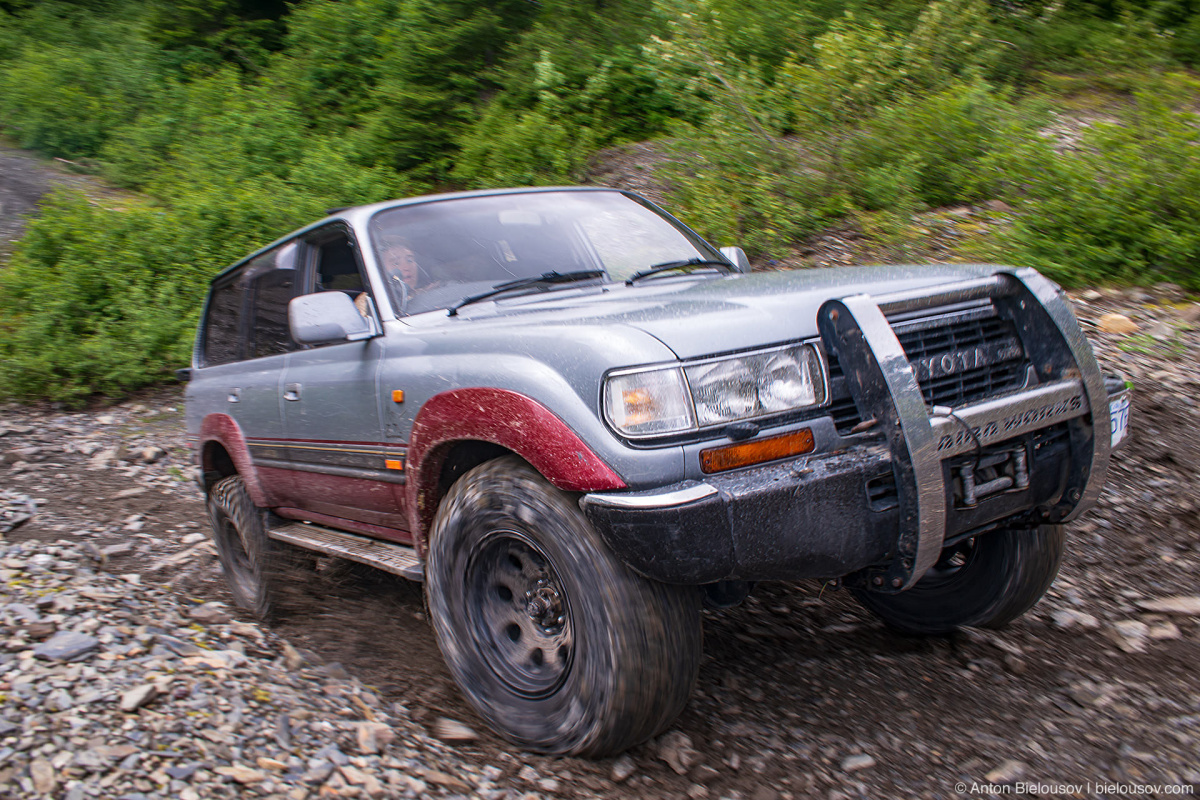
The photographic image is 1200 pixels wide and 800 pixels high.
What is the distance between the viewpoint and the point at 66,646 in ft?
10.3

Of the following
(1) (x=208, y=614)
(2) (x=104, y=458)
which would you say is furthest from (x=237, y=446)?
(2) (x=104, y=458)

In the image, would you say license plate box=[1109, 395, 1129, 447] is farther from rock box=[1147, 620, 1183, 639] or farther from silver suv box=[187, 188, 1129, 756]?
rock box=[1147, 620, 1183, 639]

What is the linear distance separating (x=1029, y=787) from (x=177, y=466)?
22.1ft

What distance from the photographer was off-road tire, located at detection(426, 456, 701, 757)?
236 centimetres

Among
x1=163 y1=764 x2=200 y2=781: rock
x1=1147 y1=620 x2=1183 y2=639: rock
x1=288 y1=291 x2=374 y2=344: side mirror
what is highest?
x1=288 y1=291 x2=374 y2=344: side mirror

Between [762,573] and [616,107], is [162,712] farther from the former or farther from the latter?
[616,107]

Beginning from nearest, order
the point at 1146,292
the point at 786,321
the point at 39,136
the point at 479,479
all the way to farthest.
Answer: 1. the point at 786,321
2. the point at 479,479
3. the point at 1146,292
4. the point at 39,136

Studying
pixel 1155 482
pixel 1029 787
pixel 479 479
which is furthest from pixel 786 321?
pixel 1155 482

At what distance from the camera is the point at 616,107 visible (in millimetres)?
11789

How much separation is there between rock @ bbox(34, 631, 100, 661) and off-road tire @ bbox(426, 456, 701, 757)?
1301 millimetres

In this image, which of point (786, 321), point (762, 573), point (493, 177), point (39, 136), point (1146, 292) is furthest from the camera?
point (39, 136)

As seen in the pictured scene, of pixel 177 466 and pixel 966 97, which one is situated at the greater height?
pixel 966 97

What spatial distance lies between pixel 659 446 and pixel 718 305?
55 centimetres

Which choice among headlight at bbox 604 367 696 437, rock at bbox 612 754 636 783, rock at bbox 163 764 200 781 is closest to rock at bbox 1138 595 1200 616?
rock at bbox 612 754 636 783
